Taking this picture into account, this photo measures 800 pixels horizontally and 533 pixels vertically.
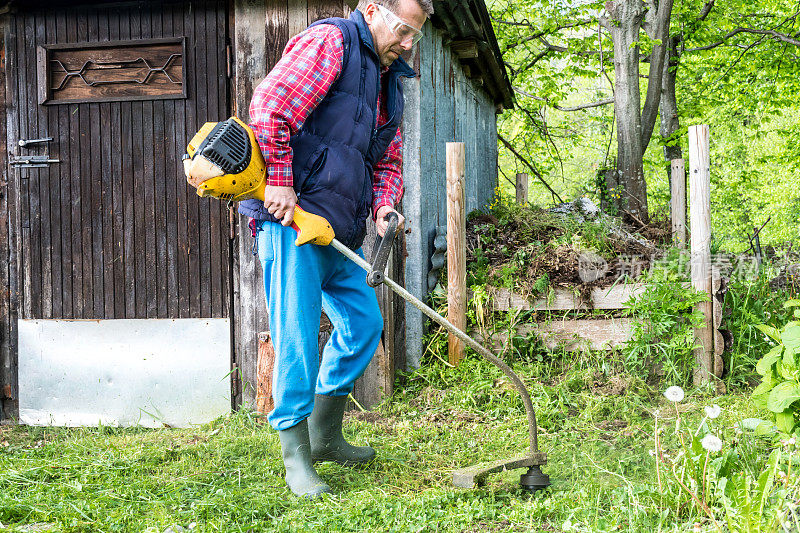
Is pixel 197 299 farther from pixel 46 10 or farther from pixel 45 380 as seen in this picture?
pixel 46 10

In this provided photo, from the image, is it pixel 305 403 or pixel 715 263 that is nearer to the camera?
pixel 305 403

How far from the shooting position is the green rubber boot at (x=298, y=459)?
2.83m

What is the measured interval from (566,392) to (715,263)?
1.72 meters

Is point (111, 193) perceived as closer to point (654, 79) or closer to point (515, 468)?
point (515, 468)

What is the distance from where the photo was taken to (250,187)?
2707 mm

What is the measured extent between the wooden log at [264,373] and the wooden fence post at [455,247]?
4.13 feet

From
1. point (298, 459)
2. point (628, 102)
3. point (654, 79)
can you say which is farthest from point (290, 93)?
point (654, 79)

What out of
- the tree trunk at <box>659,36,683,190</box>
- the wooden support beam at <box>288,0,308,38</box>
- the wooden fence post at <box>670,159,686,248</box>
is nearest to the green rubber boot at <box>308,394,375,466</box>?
the wooden support beam at <box>288,0,308,38</box>

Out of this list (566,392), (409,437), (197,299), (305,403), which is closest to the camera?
(305,403)

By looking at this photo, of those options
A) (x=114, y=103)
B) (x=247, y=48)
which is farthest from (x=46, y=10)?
(x=247, y=48)

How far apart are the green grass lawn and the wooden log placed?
5.3 inches

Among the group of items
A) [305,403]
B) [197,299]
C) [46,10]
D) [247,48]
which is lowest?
[305,403]

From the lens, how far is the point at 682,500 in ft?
7.41

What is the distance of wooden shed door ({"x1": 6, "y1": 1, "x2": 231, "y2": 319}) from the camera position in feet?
14.9
